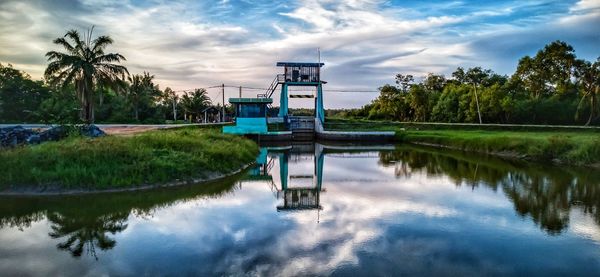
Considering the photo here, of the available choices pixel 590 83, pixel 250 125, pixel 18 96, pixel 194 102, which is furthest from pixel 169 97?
pixel 590 83

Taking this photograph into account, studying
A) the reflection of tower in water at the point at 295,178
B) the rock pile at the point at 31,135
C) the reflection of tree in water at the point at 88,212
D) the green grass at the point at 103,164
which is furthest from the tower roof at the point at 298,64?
the reflection of tree in water at the point at 88,212

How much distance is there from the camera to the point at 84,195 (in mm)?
12359

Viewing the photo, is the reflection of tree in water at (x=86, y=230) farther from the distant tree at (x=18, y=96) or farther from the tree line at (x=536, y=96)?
the tree line at (x=536, y=96)

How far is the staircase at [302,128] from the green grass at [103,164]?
2678cm

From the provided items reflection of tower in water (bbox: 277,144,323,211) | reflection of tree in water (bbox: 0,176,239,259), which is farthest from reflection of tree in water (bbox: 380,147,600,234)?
reflection of tree in water (bbox: 0,176,239,259)

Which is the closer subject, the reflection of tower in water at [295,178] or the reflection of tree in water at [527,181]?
the reflection of tree in water at [527,181]

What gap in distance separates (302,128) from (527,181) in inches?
1128

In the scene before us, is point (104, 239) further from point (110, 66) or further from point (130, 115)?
point (130, 115)

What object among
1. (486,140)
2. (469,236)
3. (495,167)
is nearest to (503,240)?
(469,236)

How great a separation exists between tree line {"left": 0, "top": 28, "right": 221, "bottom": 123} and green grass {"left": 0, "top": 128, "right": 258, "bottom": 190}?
5.49 metres

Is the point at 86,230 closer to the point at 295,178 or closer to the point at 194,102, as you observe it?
the point at 295,178

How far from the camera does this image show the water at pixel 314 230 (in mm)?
7487

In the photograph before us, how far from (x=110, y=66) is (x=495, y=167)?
2719 cm

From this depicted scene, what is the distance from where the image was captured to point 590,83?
41000 millimetres
